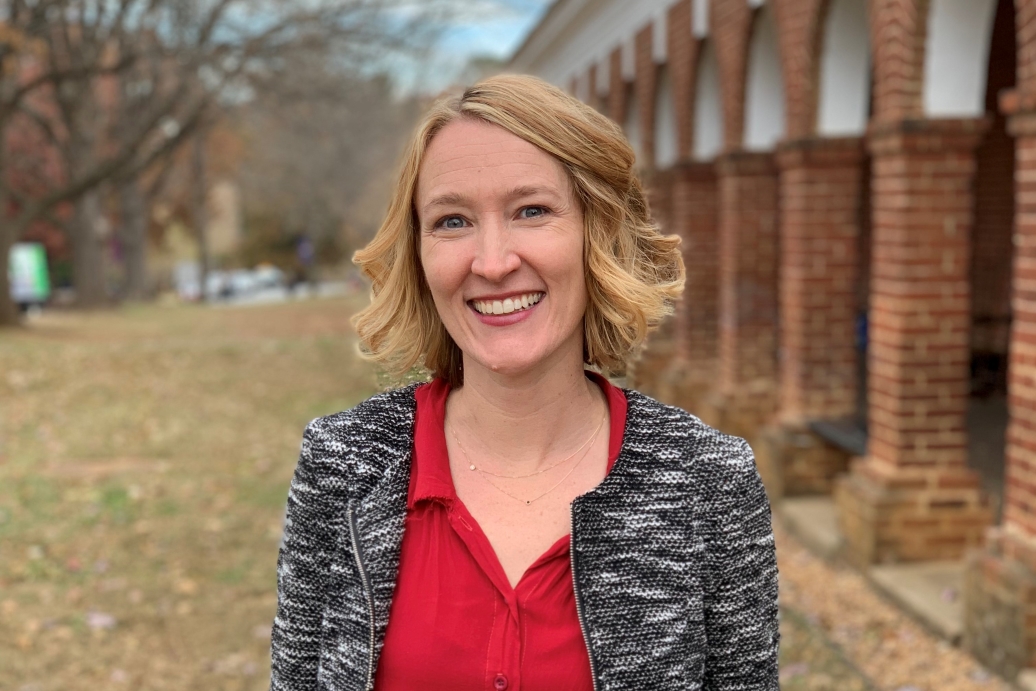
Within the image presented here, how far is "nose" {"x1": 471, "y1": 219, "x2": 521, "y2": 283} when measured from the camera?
189 centimetres

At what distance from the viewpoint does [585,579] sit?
1.84m

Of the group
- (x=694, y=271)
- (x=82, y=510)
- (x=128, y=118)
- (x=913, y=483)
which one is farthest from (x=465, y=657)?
(x=128, y=118)

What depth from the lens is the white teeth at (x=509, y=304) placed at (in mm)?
1936

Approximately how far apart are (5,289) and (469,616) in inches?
677

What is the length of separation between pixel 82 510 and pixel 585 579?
6.97 metres

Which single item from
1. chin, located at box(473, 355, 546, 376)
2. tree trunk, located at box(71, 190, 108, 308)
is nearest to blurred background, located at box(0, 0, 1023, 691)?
chin, located at box(473, 355, 546, 376)

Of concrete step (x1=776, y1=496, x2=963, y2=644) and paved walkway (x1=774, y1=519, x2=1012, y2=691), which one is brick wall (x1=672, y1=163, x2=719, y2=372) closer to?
concrete step (x1=776, y1=496, x2=963, y2=644)

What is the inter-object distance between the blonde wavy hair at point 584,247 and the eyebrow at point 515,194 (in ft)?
0.21

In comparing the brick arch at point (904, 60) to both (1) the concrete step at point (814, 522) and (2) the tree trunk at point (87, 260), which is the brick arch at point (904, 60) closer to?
(1) the concrete step at point (814, 522)

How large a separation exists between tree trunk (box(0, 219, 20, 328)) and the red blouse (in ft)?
55.8

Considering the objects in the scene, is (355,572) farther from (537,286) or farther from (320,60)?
(320,60)

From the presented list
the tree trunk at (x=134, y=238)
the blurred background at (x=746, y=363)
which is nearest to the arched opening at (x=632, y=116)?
the blurred background at (x=746, y=363)

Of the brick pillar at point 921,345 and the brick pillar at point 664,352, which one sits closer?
the brick pillar at point 921,345

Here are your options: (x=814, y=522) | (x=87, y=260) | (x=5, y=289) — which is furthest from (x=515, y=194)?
(x=87, y=260)
